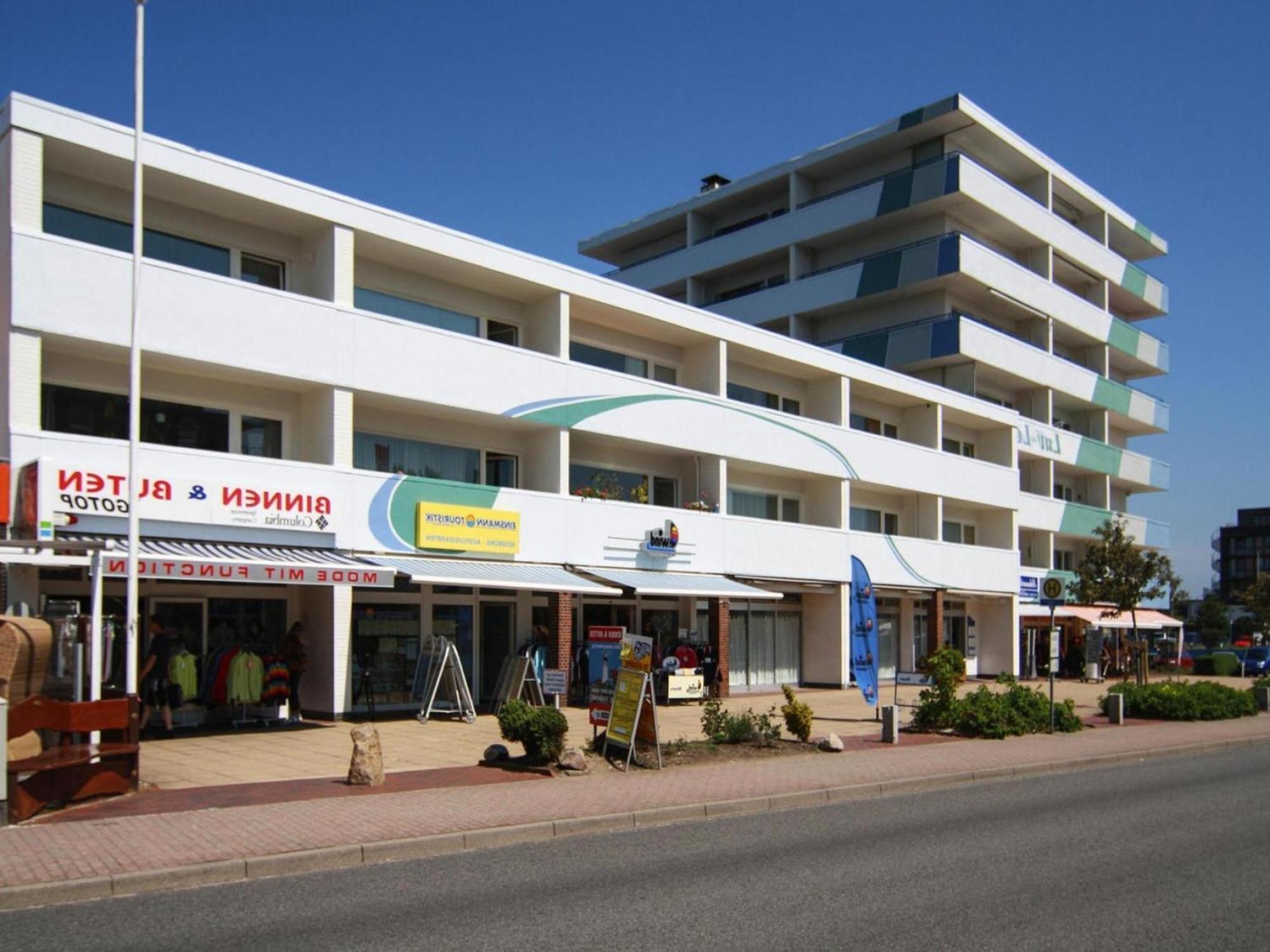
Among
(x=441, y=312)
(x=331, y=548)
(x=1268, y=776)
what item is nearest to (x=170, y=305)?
(x=331, y=548)

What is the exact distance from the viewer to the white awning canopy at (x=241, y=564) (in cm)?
1642

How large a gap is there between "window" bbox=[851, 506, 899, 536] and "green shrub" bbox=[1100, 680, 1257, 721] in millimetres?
11035

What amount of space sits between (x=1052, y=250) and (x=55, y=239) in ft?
140

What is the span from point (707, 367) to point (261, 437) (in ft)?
42.2

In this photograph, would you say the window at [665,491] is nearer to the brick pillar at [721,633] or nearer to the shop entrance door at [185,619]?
the brick pillar at [721,633]

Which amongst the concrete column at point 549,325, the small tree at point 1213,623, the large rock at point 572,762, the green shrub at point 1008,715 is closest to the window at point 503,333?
the concrete column at point 549,325

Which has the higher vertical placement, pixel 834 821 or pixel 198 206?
pixel 198 206

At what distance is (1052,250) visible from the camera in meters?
51.1

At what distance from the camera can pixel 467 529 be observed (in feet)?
A: 77.9

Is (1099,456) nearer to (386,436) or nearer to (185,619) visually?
(386,436)

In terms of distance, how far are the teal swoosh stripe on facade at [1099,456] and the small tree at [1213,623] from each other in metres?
59.6

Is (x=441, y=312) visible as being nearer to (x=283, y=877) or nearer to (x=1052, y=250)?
(x=283, y=877)

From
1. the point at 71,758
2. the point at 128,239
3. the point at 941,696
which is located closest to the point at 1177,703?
the point at 941,696

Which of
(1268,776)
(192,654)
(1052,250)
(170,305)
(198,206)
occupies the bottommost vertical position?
(1268,776)
